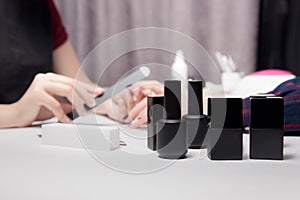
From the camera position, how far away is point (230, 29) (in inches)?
72.9

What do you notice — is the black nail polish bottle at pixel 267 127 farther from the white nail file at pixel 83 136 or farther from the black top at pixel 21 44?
the black top at pixel 21 44

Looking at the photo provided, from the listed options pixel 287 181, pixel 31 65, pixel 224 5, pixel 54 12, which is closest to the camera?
pixel 287 181

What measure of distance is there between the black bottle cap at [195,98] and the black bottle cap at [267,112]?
8 cm

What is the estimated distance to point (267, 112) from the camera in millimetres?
562

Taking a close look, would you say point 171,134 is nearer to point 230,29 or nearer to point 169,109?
point 169,109

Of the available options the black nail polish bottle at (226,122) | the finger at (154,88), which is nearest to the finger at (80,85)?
the finger at (154,88)

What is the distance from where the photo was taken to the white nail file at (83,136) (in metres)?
0.62

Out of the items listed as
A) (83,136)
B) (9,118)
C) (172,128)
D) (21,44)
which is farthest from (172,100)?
(21,44)

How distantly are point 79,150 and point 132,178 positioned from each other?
7.2 inches

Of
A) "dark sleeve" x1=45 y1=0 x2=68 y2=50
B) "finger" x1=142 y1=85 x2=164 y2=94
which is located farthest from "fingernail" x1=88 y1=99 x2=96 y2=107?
"dark sleeve" x1=45 y1=0 x2=68 y2=50

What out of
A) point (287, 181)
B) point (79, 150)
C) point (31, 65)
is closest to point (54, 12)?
point (31, 65)

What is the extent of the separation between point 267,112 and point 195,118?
0.10m

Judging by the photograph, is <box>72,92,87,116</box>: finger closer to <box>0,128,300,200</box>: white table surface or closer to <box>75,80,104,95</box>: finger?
<box>75,80,104,95</box>: finger

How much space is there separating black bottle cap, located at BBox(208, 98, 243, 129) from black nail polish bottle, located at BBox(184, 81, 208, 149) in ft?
0.16
